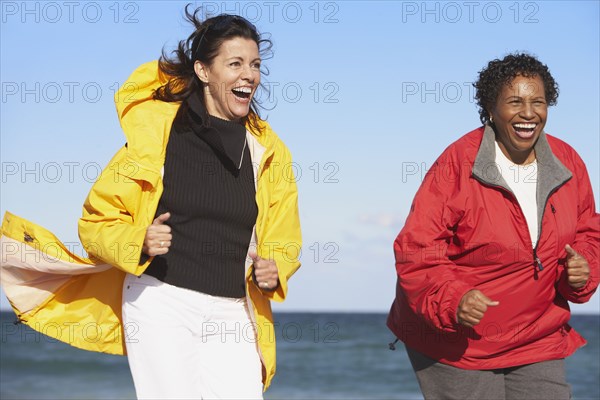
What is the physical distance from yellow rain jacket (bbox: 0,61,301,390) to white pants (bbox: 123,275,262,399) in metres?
0.11

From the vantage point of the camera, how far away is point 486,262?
4.32 m

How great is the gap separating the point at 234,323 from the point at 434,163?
1.23 meters

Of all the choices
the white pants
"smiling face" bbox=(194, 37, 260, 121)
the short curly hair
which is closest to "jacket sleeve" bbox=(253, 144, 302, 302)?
the white pants

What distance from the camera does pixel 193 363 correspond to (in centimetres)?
404

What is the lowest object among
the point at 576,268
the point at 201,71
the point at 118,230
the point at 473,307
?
the point at 473,307

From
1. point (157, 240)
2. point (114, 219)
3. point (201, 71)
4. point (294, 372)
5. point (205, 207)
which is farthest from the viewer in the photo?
point (294, 372)

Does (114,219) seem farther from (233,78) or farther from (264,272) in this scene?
(233,78)

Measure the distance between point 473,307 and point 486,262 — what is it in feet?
1.14

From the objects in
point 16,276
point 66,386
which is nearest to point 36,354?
point 66,386

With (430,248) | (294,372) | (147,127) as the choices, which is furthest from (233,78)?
(294,372)

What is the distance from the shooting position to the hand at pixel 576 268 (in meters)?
4.27

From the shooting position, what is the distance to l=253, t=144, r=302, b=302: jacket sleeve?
4.21m

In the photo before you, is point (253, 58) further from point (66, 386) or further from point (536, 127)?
point (66, 386)

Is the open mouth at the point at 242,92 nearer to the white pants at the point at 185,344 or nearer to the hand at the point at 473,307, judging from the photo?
the white pants at the point at 185,344
